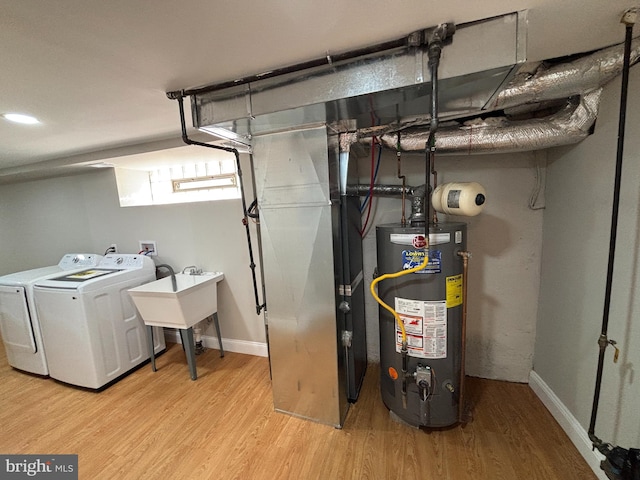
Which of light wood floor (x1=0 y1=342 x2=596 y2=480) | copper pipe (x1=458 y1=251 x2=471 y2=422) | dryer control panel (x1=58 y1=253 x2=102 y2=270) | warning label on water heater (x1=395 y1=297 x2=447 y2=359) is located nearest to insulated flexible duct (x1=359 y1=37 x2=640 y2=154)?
copper pipe (x1=458 y1=251 x2=471 y2=422)

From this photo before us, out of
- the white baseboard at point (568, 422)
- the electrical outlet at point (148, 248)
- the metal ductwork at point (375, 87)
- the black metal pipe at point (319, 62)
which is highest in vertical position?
the black metal pipe at point (319, 62)

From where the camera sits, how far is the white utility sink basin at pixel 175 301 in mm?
1993

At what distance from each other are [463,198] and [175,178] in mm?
3076

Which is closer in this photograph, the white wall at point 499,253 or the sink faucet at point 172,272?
the white wall at point 499,253

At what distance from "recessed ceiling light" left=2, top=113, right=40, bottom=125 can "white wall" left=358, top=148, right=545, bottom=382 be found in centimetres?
230

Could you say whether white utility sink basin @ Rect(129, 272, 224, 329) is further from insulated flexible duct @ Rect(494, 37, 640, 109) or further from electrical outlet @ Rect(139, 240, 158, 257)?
insulated flexible duct @ Rect(494, 37, 640, 109)

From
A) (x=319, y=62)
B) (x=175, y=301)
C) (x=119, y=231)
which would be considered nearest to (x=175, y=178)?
(x=119, y=231)

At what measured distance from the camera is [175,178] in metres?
3.02

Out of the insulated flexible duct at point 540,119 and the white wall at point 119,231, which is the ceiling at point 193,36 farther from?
the white wall at point 119,231

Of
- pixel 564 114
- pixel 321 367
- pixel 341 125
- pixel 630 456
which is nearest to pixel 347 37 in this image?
pixel 341 125

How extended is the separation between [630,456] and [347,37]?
1.90 meters

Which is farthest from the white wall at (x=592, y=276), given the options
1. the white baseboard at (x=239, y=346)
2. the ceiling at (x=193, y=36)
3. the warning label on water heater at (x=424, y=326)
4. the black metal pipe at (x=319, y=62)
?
the white baseboard at (x=239, y=346)

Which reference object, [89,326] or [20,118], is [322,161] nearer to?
[20,118]

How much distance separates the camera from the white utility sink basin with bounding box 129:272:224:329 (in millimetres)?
1993
